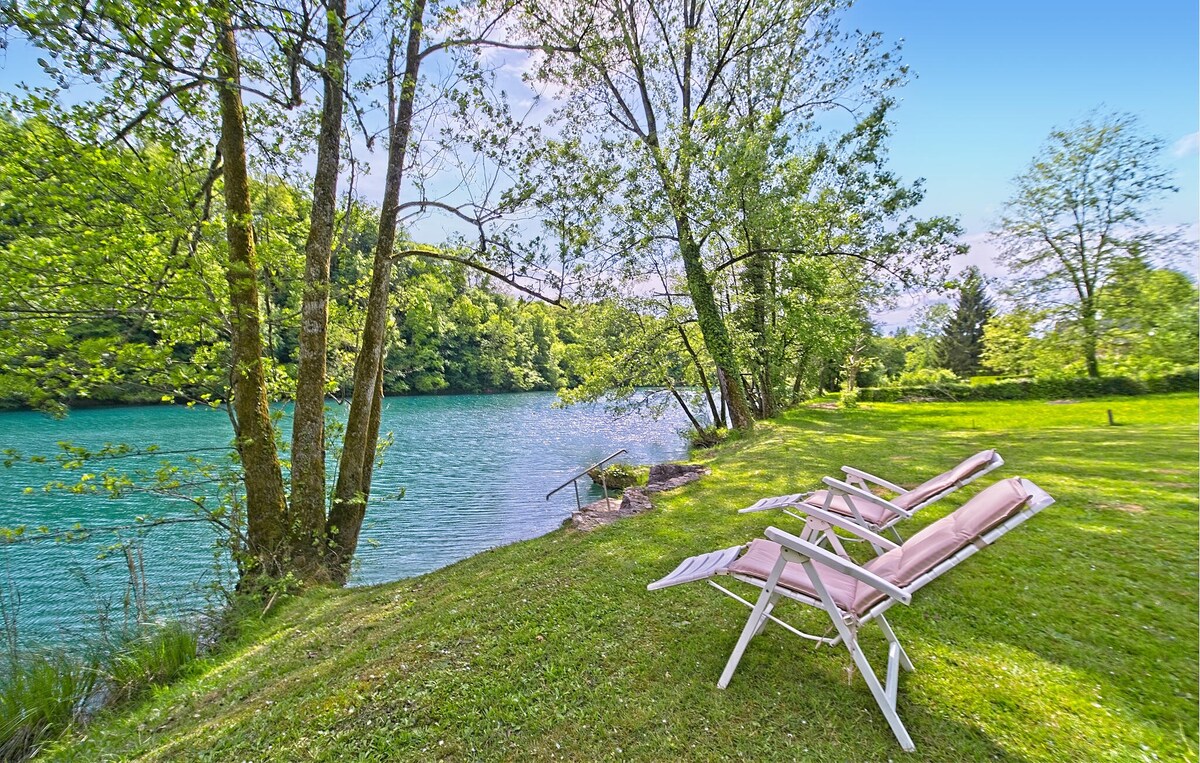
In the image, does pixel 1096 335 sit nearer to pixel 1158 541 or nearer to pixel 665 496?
pixel 1158 541

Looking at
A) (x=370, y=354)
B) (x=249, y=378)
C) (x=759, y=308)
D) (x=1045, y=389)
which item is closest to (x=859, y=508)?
(x=370, y=354)

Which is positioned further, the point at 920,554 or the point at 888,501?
the point at 888,501

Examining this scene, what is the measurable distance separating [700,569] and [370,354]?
6.06 meters

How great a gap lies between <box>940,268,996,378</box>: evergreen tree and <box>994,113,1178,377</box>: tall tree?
59.9 feet

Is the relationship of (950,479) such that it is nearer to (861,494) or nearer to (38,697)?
(861,494)


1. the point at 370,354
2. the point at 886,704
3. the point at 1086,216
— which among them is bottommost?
the point at 886,704

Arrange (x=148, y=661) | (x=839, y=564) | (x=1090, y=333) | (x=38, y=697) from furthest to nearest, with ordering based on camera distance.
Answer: (x=1090, y=333)
(x=148, y=661)
(x=38, y=697)
(x=839, y=564)

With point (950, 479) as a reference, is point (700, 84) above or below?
above

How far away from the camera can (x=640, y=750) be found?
7.67 feet

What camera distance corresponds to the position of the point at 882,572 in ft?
8.41

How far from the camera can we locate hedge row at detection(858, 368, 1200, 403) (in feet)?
59.1

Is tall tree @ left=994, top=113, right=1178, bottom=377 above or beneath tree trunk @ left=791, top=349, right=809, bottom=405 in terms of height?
above

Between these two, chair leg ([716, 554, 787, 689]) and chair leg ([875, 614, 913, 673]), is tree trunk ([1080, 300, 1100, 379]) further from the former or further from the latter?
chair leg ([716, 554, 787, 689])

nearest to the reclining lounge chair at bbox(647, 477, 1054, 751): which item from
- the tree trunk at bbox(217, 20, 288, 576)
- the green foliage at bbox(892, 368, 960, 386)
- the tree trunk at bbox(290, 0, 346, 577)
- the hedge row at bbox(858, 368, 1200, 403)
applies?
the tree trunk at bbox(290, 0, 346, 577)
